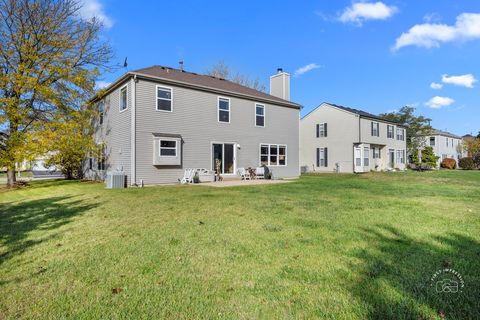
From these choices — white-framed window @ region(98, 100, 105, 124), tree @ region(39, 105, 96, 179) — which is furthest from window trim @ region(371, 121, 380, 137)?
tree @ region(39, 105, 96, 179)

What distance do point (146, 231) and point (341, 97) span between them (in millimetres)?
32627

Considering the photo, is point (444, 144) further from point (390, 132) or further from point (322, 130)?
point (322, 130)

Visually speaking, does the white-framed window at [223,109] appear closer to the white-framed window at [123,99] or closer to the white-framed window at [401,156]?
the white-framed window at [123,99]

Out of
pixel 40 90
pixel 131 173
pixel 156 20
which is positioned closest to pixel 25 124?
pixel 40 90

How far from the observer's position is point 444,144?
41.4m

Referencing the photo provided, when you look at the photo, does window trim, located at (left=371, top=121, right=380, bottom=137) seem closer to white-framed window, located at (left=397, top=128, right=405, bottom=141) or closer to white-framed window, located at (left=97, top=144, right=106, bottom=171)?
white-framed window, located at (left=397, top=128, right=405, bottom=141)

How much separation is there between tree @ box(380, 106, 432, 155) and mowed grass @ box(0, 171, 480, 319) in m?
38.3

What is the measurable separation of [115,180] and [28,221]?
22.4 ft

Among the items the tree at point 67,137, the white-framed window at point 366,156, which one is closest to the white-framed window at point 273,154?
the tree at point 67,137

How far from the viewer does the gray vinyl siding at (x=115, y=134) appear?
1366 centimetres

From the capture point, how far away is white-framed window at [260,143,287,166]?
60.5 feet

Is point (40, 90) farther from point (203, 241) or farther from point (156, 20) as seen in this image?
point (203, 241)

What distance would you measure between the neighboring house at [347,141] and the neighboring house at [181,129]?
361 inches

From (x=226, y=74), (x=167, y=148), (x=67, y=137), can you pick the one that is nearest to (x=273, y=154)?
(x=167, y=148)
